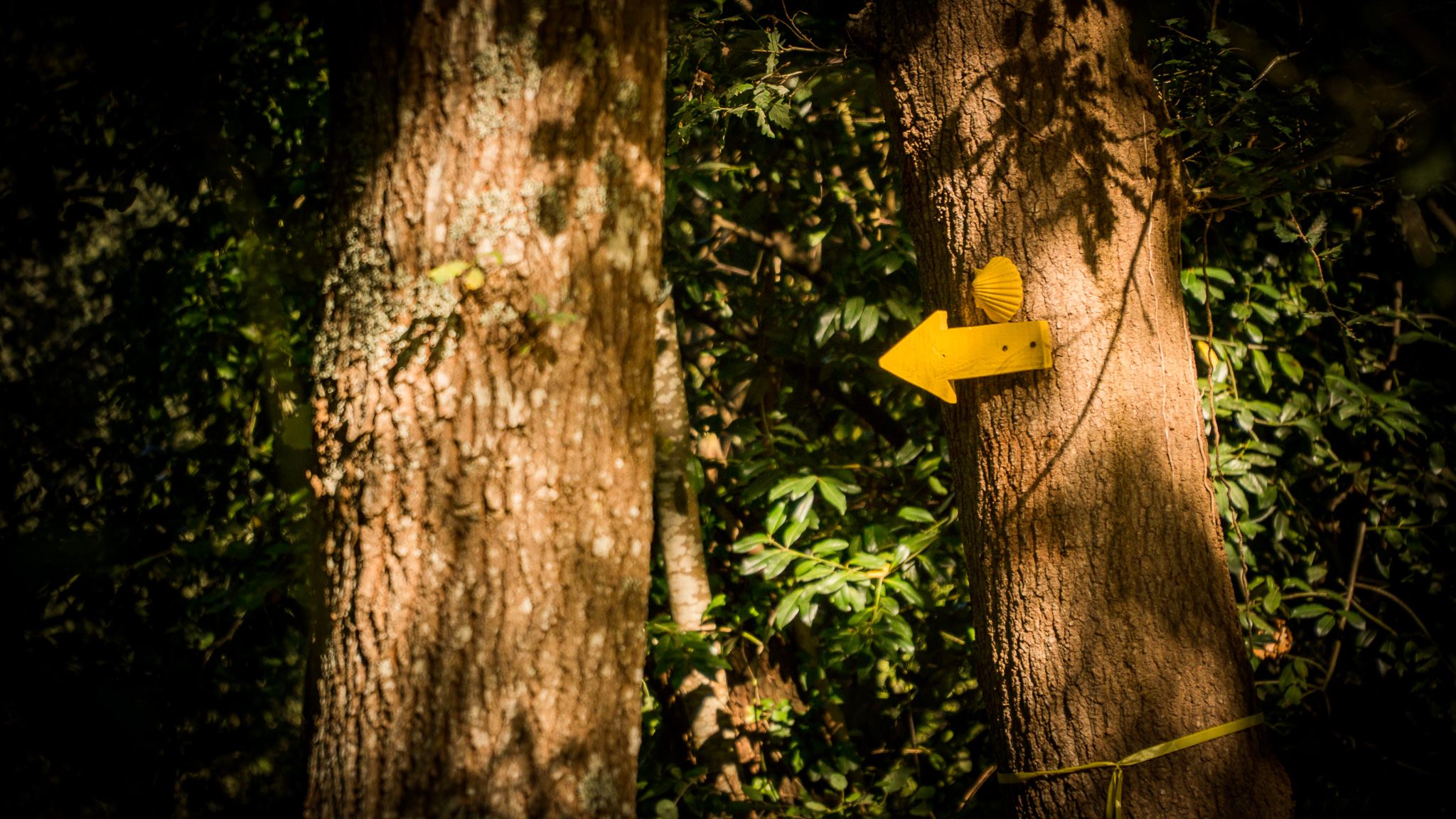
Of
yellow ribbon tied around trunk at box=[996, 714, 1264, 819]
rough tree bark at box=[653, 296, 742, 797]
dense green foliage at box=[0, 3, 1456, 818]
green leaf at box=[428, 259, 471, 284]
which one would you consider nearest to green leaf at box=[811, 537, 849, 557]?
dense green foliage at box=[0, 3, 1456, 818]

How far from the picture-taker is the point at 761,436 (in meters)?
2.49

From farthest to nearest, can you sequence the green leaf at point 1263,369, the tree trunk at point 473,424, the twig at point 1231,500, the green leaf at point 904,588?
1. the green leaf at point 1263,369
2. the green leaf at point 904,588
3. the twig at point 1231,500
4. the tree trunk at point 473,424

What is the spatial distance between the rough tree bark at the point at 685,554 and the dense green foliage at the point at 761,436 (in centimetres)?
10

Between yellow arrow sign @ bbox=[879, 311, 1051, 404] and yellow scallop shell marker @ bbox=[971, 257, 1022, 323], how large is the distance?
0.09 ft

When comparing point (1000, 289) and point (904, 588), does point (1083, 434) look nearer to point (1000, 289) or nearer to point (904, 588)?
point (1000, 289)

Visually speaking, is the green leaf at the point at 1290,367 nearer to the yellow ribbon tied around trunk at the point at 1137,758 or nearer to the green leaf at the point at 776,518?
the yellow ribbon tied around trunk at the point at 1137,758

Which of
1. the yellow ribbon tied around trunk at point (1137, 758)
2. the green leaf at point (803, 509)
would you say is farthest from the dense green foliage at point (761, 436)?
the yellow ribbon tied around trunk at point (1137, 758)

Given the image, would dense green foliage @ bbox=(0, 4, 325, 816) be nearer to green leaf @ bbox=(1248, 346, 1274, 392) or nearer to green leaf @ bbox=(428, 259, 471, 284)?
green leaf @ bbox=(428, 259, 471, 284)

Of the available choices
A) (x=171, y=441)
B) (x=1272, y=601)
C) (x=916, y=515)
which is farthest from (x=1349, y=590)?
(x=171, y=441)

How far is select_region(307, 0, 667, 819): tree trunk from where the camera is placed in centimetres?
104

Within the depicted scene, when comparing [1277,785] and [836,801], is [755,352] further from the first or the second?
[1277,785]

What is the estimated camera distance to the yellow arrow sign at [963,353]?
1.45 m

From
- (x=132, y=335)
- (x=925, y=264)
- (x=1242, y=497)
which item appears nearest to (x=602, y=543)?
(x=925, y=264)

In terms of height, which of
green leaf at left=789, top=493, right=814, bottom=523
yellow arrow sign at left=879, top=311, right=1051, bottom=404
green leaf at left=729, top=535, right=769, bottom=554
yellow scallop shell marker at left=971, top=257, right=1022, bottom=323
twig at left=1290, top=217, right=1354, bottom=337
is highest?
twig at left=1290, top=217, right=1354, bottom=337
